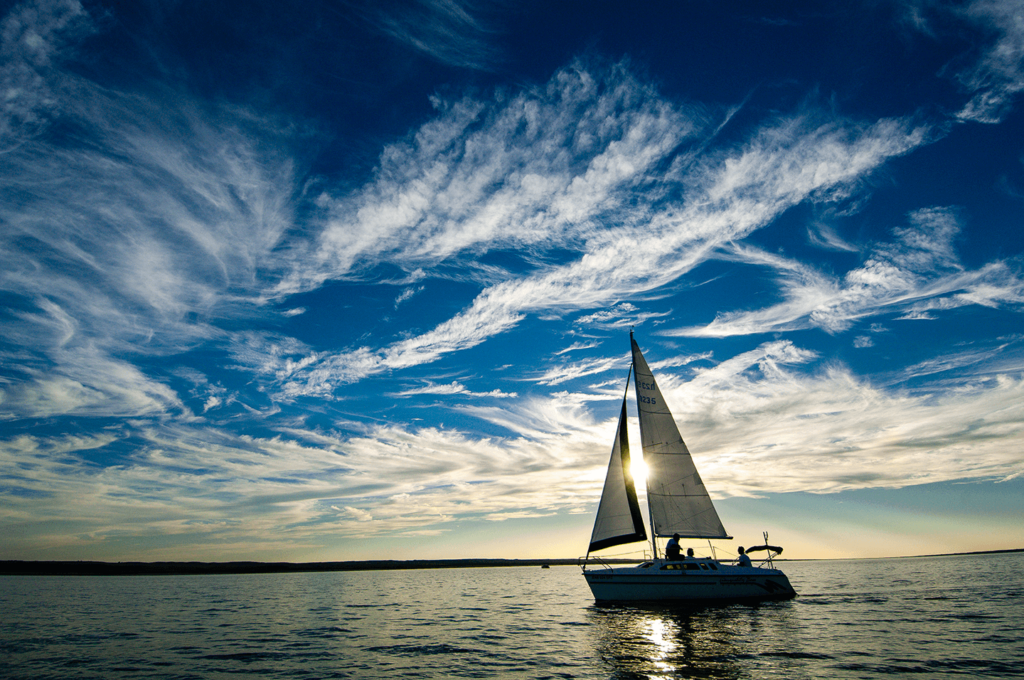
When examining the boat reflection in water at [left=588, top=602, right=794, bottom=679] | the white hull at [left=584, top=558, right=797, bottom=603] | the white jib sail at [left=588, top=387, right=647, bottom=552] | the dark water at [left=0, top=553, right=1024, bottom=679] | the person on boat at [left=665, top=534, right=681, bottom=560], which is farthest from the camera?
the white jib sail at [left=588, top=387, right=647, bottom=552]

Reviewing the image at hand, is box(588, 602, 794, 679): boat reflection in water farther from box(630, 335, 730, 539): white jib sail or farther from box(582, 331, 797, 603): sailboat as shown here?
box(630, 335, 730, 539): white jib sail

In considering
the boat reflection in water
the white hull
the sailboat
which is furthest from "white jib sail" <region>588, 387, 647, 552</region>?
the boat reflection in water

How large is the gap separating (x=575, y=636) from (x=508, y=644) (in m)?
3.57

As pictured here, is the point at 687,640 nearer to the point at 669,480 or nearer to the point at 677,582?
the point at 677,582

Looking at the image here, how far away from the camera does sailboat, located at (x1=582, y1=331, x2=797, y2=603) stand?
102 ft

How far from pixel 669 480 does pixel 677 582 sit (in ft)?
21.7

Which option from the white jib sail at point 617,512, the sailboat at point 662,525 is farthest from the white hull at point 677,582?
the white jib sail at point 617,512

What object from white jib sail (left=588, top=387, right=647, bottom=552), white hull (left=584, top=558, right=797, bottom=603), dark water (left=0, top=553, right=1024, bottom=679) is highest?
white jib sail (left=588, top=387, right=647, bottom=552)

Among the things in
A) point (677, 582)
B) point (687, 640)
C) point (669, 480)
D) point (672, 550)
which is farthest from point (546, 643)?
point (669, 480)

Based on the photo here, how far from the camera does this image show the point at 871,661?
18.4 m

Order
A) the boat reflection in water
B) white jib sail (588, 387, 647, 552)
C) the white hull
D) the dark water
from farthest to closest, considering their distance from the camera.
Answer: white jib sail (588, 387, 647, 552)
the white hull
the dark water
the boat reflection in water

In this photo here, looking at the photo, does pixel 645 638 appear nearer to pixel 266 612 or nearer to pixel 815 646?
pixel 815 646

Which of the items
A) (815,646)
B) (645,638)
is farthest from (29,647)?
(815,646)

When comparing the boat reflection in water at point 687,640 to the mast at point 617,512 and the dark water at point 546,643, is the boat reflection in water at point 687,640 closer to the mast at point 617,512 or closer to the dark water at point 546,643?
the dark water at point 546,643
